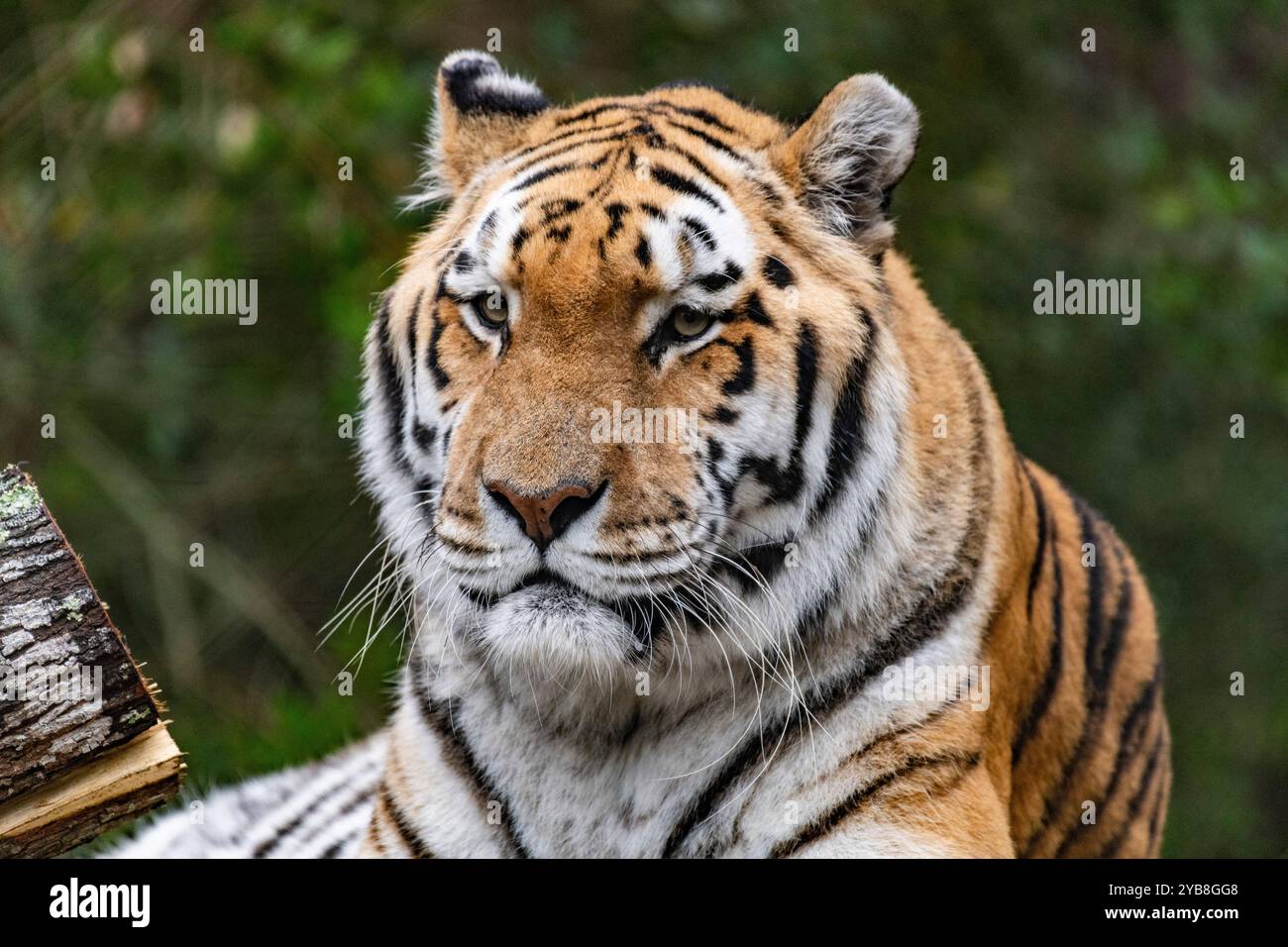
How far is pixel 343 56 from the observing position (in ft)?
17.1

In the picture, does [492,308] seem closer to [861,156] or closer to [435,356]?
[435,356]

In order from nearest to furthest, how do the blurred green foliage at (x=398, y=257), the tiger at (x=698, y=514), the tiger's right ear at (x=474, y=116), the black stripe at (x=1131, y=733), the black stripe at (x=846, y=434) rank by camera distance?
the tiger at (x=698, y=514) < the black stripe at (x=846, y=434) < the tiger's right ear at (x=474, y=116) < the black stripe at (x=1131, y=733) < the blurred green foliage at (x=398, y=257)

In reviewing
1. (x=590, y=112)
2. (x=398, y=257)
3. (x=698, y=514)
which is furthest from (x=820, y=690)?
(x=398, y=257)

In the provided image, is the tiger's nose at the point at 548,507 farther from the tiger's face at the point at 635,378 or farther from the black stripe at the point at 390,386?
the black stripe at the point at 390,386

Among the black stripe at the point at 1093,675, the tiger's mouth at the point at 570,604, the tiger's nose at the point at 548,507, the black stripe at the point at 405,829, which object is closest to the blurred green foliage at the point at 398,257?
the black stripe at the point at 405,829

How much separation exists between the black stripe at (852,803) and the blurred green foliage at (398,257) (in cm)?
262

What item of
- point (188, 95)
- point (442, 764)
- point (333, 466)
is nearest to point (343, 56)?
point (188, 95)

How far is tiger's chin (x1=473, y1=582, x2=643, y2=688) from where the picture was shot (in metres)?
2.54

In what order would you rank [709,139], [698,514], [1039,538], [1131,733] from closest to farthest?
[698,514] < [709,139] < [1039,538] < [1131,733]

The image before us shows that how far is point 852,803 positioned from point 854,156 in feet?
3.89

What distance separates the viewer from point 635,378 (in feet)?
8.64

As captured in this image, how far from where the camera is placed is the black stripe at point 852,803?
275 centimetres

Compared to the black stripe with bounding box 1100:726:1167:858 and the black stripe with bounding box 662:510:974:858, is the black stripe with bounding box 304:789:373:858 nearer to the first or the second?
the black stripe with bounding box 662:510:974:858
